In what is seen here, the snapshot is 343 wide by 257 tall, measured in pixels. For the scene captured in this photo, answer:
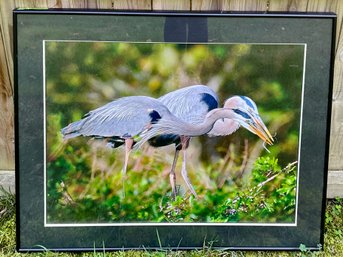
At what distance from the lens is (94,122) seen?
200cm

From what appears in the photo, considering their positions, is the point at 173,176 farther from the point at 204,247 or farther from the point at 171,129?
the point at 204,247

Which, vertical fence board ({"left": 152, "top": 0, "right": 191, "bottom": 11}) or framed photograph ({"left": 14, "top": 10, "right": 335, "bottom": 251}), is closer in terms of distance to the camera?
framed photograph ({"left": 14, "top": 10, "right": 335, "bottom": 251})

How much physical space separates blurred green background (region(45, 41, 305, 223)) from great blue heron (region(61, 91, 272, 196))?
0.03 meters

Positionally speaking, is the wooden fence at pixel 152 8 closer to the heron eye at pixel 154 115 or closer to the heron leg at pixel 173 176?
the heron eye at pixel 154 115

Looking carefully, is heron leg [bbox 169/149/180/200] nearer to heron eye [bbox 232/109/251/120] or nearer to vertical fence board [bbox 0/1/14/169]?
heron eye [bbox 232/109/251/120]

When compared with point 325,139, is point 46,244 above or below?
below

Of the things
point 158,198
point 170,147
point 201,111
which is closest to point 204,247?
point 158,198

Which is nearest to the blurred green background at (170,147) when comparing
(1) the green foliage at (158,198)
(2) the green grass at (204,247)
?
(1) the green foliage at (158,198)

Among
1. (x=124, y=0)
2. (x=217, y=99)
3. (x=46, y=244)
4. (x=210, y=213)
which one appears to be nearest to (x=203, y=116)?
(x=217, y=99)

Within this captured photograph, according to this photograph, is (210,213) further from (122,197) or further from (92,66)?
(92,66)

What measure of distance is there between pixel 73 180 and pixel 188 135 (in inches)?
18.4

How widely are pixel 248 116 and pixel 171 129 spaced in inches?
11.5

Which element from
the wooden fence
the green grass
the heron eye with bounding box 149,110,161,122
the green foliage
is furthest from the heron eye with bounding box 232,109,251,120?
the green grass

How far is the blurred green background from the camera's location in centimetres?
196
